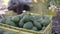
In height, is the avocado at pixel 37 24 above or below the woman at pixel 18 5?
below

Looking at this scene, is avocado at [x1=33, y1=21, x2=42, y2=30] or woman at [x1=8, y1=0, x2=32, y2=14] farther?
woman at [x1=8, y1=0, x2=32, y2=14]

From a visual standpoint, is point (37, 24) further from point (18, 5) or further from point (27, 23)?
point (18, 5)

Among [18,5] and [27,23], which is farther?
[18,5]

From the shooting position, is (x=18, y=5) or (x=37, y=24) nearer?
(x=37, y=24)

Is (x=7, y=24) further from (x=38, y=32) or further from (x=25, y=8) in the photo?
(x=25, y=8)

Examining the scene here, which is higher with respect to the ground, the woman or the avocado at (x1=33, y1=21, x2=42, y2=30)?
A: the woman

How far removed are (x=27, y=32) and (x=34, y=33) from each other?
63 mm

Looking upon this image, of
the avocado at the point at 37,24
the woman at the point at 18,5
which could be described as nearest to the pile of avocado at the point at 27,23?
the avocado at the point at 37,24

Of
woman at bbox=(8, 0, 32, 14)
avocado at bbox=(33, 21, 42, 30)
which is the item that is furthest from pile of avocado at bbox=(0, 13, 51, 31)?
woman at bbox=(8, 0, 32, 14)

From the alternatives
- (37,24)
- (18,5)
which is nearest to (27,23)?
(37,24)

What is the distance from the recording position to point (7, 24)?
49.3 inches

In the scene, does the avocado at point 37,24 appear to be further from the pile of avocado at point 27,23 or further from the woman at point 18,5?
the woman at point 18,5

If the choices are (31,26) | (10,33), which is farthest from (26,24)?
(10,33)

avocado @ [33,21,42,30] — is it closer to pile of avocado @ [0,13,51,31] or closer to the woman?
pile of avocado @ [0,13,51,31]
